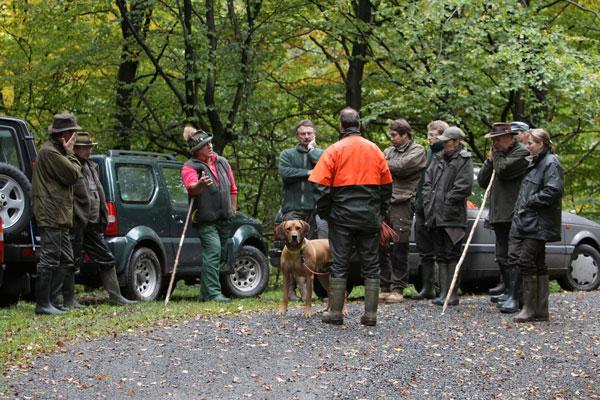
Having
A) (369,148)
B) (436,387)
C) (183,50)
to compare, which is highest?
(183,50)

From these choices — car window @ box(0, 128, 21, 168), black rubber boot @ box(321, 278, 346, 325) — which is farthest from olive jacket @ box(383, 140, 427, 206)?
car window @ box(0, 128, 21, 168)

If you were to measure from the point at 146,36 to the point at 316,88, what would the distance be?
166 inches

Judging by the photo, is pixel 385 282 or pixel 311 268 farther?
pixel 385 282

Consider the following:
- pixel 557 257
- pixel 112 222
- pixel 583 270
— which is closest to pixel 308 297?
pixel 112 222

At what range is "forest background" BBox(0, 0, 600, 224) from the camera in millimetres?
17281

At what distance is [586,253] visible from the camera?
48.6ft

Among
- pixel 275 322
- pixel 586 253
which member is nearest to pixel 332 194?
pixel 275 322

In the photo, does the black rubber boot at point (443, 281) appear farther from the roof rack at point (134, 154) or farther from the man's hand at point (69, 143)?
the man's hand at point (69, 143)

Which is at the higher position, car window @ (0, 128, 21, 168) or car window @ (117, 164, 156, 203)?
car window @ (0, 128, 21, 168)

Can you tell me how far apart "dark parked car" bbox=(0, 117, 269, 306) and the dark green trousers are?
837 mm

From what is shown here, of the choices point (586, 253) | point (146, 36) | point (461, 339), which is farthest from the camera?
point (146, 36)

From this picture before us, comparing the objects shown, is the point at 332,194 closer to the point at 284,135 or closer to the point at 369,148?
the point at 369,148

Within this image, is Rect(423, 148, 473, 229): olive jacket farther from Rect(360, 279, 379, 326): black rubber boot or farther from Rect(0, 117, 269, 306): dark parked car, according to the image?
Rect(0, 117, 269, 306): dark parked car

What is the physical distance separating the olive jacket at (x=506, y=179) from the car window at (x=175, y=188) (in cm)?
420
